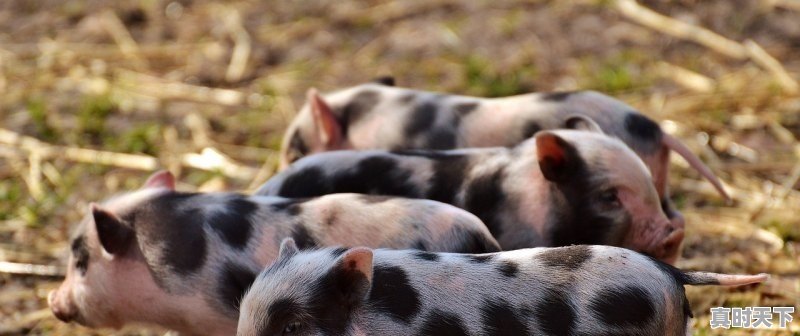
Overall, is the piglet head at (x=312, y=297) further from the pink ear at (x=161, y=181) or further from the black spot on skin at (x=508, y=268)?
the pink ear at (x=161, y=181)

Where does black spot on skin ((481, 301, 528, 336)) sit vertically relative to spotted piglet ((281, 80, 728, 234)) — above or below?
above

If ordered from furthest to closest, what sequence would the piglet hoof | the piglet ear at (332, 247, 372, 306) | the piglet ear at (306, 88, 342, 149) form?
1. the piglet ear at (306, 88, 342, 149)
2. the piglet hoof
3. the piglet ear at (332, 247, 372, 306)

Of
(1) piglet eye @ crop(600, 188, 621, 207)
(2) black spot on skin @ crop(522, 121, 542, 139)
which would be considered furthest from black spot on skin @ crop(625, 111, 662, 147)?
(1) piglet eye @ crop(600, 188, 621, 207)

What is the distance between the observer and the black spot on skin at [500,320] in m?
3.28

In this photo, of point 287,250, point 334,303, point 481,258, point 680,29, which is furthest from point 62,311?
point 680,29

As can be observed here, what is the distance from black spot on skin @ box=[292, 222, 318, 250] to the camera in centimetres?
402

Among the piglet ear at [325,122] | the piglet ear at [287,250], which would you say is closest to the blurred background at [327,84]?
the piglet ear at [325,122]

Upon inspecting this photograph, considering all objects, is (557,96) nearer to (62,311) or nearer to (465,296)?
(465,296)

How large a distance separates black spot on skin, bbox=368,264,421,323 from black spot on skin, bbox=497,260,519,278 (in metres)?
0.28

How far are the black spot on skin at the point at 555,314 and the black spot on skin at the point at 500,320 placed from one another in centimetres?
6

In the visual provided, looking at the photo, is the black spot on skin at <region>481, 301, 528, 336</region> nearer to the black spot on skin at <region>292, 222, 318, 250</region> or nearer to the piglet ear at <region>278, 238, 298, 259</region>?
the piglet ear at <region>278, 238, 298, 259</region>

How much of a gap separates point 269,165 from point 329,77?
5.02 feet

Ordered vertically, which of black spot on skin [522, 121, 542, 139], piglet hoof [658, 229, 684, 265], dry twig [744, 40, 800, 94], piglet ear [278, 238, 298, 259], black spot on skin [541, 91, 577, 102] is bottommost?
dry twig [744, 40, 800, 94]

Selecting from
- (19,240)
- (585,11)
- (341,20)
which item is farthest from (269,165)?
(585,11)
